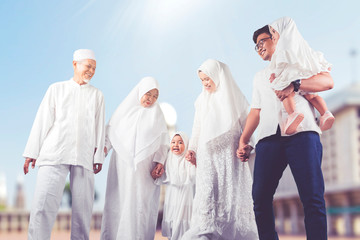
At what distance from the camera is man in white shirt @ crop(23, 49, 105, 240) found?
147 inches

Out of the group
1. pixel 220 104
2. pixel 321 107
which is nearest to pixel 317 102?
pixel 321 107

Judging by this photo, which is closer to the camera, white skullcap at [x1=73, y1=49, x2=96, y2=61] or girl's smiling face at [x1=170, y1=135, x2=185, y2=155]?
white skullcap at [x1=73, y1=49, x2=96, y2=61]

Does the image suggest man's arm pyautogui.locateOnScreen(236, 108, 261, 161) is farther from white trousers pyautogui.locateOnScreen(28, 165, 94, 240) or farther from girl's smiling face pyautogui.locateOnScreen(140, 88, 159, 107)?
white trousers pyautogui.locateOnScreen(28, 165, 94, 240)

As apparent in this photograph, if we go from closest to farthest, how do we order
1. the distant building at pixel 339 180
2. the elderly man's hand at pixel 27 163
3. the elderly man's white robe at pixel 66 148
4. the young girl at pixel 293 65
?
the young girl at pixel 293 65 < the elderly man's white robe at pixel 66 148 < the elderly man's hand at pixel 27 163 < the distant building at pixel 339 180

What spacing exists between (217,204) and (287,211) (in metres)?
29.0

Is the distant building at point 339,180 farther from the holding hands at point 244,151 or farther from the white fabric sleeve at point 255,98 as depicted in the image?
the white fabric sleeve at point 255,98

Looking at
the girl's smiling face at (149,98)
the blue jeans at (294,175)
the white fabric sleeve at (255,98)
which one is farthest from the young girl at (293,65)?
the girl's smiling face at (149,98)

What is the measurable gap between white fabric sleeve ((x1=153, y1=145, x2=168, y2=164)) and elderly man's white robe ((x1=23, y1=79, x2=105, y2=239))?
0.52m

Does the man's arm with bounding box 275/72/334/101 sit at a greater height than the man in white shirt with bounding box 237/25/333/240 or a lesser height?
greater

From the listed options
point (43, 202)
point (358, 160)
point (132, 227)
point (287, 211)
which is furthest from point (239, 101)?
point (358, 160)

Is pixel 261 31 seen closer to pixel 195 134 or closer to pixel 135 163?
pixel 195 134

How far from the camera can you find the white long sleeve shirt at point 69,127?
3.82m

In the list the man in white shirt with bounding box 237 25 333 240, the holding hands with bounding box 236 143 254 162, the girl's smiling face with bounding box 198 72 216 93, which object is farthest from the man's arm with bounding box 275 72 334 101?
the girl's smiling face with bounding box 198 72 216 93

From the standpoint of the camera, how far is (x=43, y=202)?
146 inches
